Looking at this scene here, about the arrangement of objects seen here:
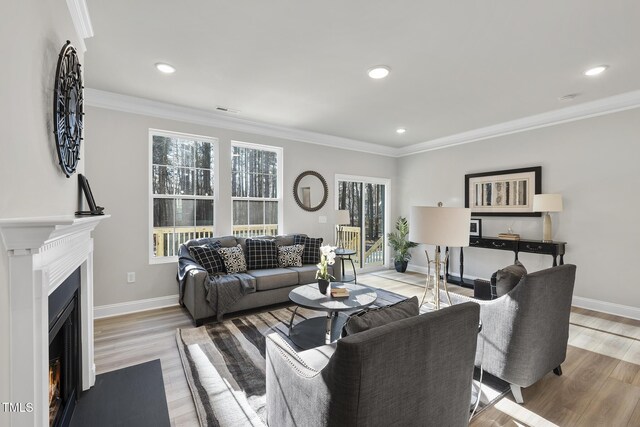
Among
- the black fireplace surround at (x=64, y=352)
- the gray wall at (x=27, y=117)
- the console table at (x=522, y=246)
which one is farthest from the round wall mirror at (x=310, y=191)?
the gray wall at (x=27, y=117)

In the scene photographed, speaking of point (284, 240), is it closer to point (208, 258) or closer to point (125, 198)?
point (208, 258)

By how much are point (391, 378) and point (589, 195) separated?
4.35 m

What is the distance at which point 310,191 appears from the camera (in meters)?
5.27

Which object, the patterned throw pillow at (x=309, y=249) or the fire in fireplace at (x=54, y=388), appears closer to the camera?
the fire in fireplace at (x=54, y=388)

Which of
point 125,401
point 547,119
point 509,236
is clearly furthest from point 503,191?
point 125,401

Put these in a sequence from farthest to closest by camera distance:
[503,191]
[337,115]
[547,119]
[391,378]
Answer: [503,191], [337,115], [547,119], [391,378]

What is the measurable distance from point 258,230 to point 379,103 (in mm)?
2637

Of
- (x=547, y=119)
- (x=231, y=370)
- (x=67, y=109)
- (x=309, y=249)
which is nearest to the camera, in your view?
(x=67, y=109)

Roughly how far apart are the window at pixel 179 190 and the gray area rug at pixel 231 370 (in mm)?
1423

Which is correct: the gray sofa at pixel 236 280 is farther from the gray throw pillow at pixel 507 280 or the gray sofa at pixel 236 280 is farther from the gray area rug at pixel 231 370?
the gray throw pillow at pixel 507 280

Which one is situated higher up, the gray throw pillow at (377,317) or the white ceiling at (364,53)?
the white ceiling at (364,53)

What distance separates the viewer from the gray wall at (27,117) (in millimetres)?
914

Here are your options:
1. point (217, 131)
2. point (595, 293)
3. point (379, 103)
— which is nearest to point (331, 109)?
point (379, 103)

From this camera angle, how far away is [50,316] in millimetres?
1306
